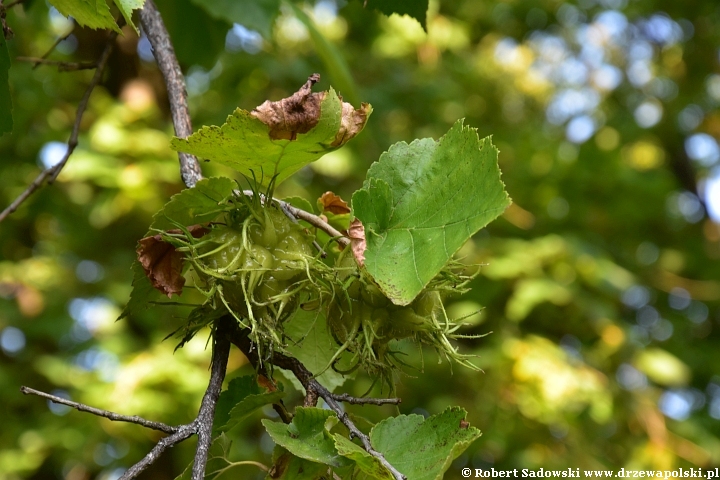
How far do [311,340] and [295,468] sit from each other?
0.21 metres

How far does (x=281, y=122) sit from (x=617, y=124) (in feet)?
18.0

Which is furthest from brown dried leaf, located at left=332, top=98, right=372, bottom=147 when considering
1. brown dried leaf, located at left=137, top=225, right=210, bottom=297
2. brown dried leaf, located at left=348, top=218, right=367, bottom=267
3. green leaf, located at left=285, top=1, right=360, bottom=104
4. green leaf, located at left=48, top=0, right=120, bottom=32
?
green leaf, located at left=285, top=1, right=360, bottom=104

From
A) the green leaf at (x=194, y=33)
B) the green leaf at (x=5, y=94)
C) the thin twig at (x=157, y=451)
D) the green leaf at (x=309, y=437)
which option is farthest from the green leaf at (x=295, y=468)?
the green leaf at (x=194, y=33)

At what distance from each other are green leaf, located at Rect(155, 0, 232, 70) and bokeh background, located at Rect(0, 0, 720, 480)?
4.40 feet

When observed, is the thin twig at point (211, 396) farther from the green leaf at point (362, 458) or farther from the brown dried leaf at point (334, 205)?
the brown dried leaf at point (334, 205)

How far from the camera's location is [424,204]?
100cm

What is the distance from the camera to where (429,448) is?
37.8 inches

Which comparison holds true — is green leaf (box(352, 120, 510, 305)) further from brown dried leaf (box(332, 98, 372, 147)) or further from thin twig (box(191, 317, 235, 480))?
thin twig (box(191, 317, 235, 480))

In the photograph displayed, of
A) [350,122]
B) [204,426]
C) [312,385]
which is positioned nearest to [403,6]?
[350,122]

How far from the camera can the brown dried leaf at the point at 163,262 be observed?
3.28ft

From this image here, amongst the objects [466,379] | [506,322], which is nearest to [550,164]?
[506,322]

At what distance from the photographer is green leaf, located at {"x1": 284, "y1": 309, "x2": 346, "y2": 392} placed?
1.11 m

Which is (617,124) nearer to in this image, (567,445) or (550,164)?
(550,164)

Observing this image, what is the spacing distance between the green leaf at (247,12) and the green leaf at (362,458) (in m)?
1.20
